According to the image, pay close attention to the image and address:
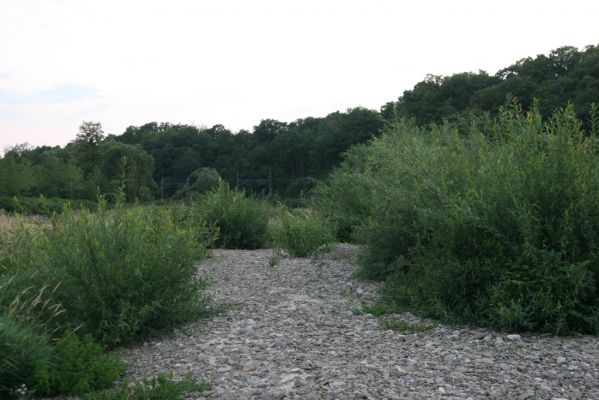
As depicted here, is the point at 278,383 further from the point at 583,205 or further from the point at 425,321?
the point at 583,205

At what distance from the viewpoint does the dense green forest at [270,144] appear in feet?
76.8

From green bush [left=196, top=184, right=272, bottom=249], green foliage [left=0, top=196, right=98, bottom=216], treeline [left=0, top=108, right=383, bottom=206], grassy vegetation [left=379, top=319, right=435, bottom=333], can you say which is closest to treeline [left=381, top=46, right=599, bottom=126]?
treeline [left=0, top=108, right=383, bottom=206]

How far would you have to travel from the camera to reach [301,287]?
724cm

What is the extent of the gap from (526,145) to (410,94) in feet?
90.8

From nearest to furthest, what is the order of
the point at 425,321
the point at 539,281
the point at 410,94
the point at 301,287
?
1. the point at 539,281
2. the point at 425,321
3. the point at 301,287
4. the point at 410,94

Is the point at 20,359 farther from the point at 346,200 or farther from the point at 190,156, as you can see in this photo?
the point at 190,156

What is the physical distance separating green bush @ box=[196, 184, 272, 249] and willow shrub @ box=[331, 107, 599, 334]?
17.8ft

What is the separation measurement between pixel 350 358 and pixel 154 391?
1.50m

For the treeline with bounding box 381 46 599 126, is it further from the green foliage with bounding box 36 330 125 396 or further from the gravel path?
the green foliage with bounding box 36 330 125 396

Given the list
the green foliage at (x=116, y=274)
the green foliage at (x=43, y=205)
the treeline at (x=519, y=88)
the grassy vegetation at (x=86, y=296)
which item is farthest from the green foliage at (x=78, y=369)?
the treeline at (x=519, y=88)

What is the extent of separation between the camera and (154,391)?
376 cm

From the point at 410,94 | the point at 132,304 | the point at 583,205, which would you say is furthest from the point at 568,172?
the point at 410,94

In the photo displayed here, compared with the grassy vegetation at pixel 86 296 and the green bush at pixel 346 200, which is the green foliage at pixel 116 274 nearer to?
the grassy vegetation at pixel 86 296

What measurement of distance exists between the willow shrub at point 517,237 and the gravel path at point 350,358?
0.26 meters
